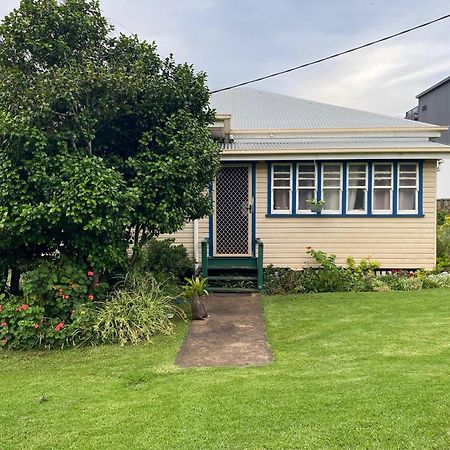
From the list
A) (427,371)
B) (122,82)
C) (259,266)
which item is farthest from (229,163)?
(427,371)

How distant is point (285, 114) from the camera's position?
12.6 meters

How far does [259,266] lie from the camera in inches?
352

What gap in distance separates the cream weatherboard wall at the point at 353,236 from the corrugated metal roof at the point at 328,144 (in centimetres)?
49

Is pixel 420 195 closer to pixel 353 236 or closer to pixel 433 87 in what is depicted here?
pixel 353 236

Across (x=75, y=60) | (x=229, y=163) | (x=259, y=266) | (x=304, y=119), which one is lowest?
(x=259, y=266)

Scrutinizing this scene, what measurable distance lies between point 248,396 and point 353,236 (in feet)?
22.3

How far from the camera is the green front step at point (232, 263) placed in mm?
9211

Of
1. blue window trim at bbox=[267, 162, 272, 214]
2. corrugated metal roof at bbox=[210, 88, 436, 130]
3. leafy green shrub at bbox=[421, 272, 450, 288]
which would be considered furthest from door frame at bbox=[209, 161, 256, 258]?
leafy green shrub at bbox=[421, 272, 450, 288]

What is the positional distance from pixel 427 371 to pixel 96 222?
4.02 metres

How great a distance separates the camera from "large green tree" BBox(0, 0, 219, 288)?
509cm

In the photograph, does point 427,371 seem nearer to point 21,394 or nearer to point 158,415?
point 158,415

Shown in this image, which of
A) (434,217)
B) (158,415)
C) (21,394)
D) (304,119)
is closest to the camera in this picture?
(158,415)

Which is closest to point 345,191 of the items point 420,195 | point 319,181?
point 319,181

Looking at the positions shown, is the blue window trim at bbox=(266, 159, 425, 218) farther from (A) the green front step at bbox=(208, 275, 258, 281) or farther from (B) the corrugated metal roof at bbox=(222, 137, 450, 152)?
(A) the green front step at bbox=(208, 275, 258, 281)
